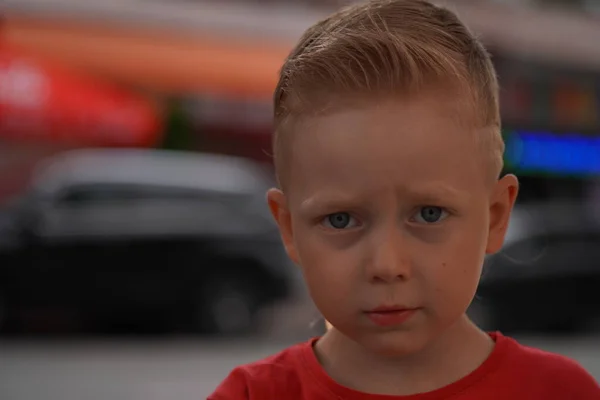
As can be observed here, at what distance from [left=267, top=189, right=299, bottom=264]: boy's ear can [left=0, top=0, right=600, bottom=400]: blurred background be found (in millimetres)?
373

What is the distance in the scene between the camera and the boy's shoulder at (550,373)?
1260 millimetres

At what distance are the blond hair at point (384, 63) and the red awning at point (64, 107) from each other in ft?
24.4

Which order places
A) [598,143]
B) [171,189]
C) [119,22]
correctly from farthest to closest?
1. [598,143]
2. [119,22]
3. [171,189]

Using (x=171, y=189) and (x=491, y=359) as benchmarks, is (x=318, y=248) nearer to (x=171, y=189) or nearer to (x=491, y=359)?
(x=491, y=359)

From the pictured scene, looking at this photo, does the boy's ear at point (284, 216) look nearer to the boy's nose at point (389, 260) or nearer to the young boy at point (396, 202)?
the young boy at point (396, 202)

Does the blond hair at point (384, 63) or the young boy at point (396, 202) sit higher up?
the blond hair at point (384, 63)

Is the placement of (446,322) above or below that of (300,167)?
below

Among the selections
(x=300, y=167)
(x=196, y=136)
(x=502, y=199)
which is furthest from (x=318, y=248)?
(x=196, y=136)

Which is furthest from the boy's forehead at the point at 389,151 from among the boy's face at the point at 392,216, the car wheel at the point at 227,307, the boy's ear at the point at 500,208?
the car wheel at the point at 227,307

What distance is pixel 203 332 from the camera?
6.57 metres

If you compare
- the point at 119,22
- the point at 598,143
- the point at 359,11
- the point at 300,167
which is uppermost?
the point at 359,11

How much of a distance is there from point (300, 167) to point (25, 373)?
409 cm

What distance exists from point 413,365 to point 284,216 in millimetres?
295

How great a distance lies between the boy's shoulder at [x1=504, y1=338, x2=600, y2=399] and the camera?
1260 mm
